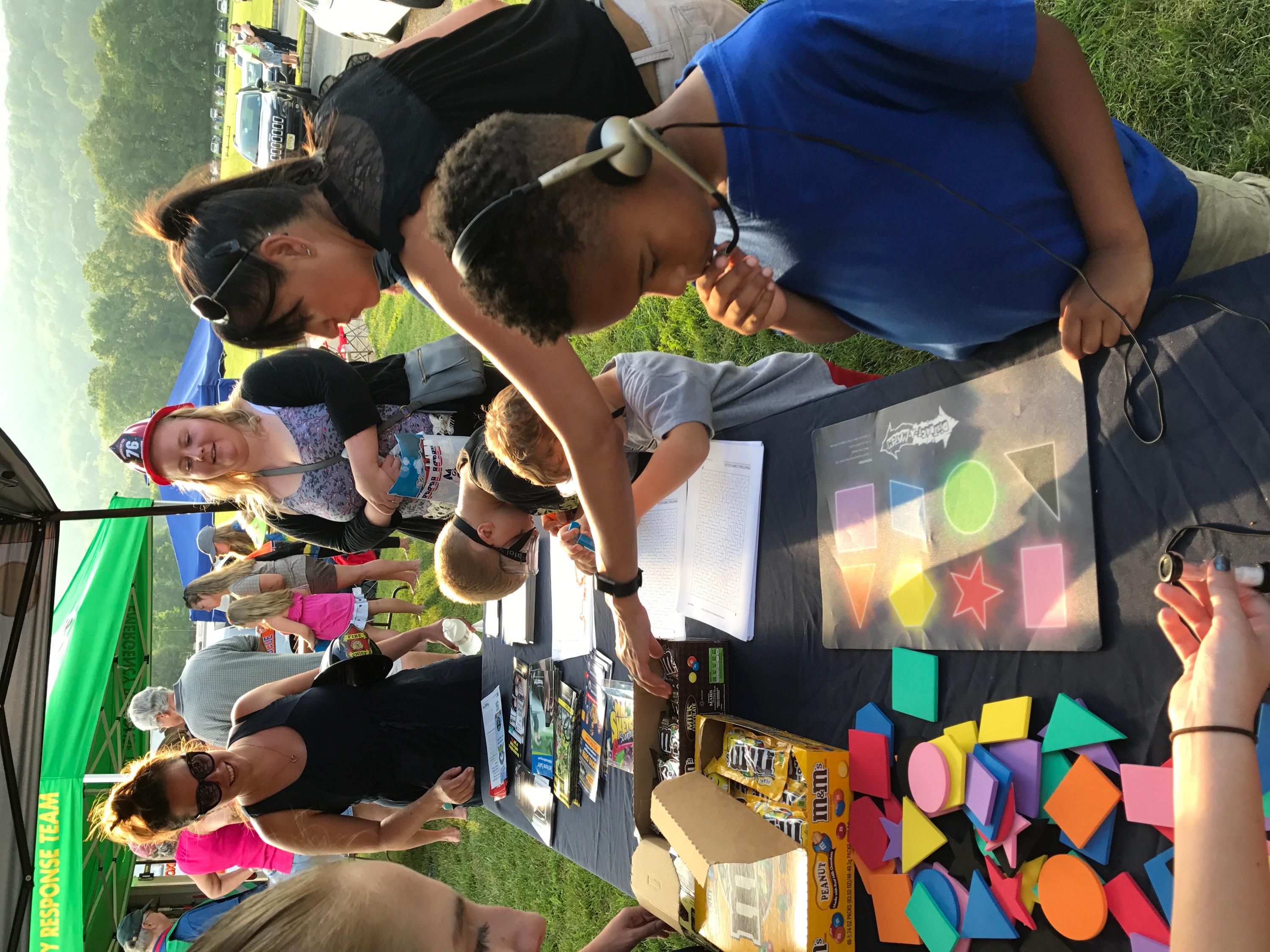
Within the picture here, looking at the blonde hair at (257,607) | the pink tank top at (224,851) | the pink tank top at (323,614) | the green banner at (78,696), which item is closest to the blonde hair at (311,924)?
the green banner at (78,696)

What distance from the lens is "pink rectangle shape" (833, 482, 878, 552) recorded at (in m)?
1.36

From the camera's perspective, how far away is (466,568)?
225 centimetres

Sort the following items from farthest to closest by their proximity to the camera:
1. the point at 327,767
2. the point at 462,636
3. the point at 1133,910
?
the point at 462,636, the point at 327,767, the point at 1133,910

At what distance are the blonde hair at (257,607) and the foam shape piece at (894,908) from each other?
12.4 feet

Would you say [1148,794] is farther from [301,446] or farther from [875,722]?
[301,446]

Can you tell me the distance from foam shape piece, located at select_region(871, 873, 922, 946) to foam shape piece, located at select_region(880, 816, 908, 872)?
28 millimetres

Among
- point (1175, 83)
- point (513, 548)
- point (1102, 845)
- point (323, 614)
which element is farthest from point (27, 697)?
point (1175, 83)

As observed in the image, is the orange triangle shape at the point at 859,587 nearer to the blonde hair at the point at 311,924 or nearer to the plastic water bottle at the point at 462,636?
the blonde hair at the point at 311,924

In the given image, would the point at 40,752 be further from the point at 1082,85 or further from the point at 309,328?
the point at 1082,85

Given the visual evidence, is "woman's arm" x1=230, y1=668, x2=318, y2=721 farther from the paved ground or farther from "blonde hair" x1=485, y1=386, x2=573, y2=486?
the paved ground

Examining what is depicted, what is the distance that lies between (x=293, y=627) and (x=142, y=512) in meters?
1.94

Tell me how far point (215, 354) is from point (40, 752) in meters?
4.37

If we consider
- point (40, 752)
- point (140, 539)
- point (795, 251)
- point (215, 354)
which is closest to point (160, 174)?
point (215, 354)

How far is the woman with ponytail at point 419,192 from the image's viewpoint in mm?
973
